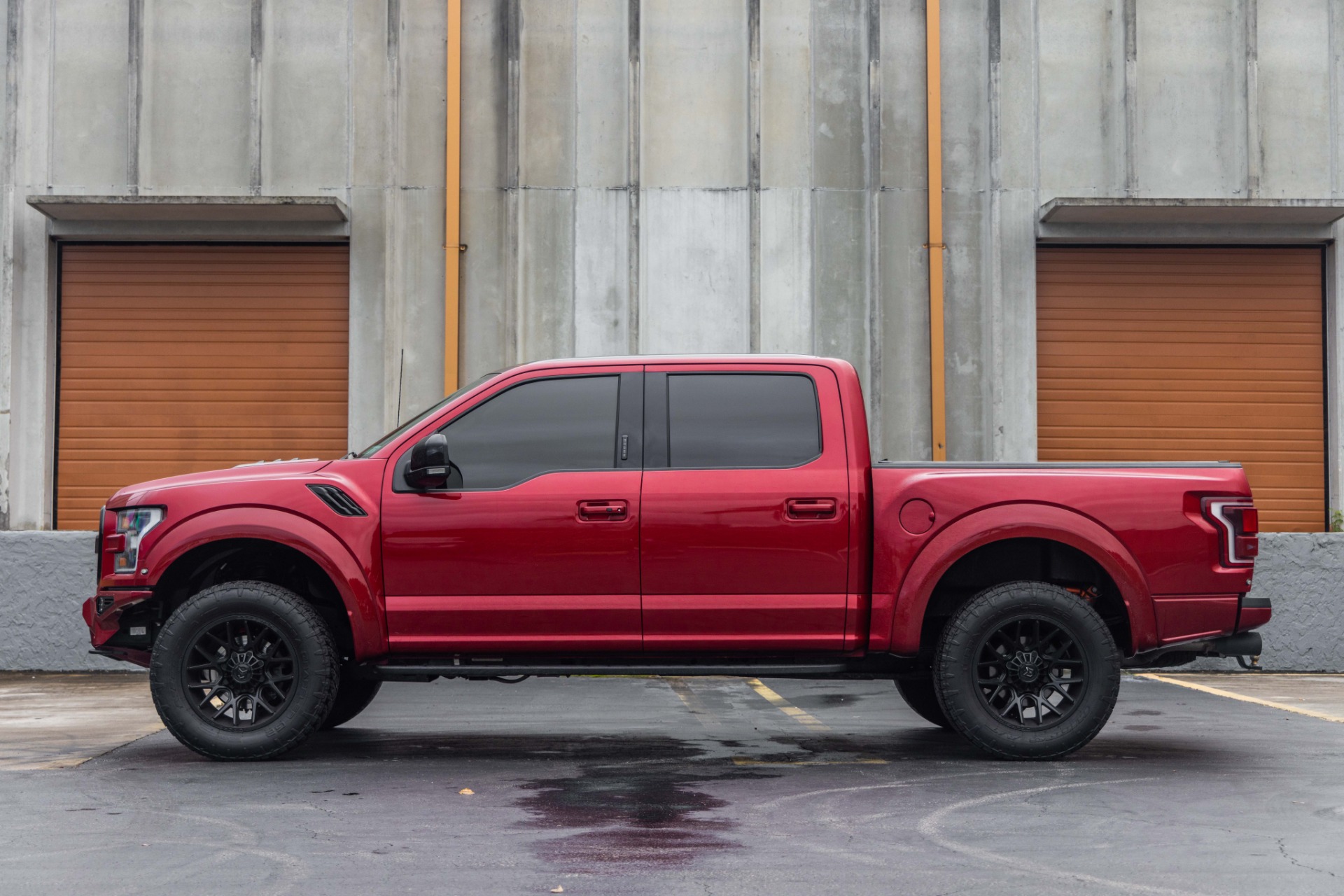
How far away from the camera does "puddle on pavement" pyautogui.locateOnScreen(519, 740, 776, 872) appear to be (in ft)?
16.8

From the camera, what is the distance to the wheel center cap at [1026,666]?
282 inches

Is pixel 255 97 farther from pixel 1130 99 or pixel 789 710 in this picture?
pixel 1130 99

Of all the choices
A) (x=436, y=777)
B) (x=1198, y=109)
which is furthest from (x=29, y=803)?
(x=1198, y=109)

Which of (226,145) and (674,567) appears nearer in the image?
A: (674,567)

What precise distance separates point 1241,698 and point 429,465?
692 centimetres

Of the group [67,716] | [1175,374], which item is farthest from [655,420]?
[1175,374]

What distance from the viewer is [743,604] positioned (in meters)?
7.11

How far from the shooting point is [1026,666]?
23.5ft

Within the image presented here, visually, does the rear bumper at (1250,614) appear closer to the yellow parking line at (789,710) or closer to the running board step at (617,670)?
the running board step at (617,670)

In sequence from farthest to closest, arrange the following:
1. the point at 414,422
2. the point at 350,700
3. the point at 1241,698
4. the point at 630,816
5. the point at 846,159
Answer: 1. the point at 846,159
2. the point at 1241,698
3. the point at 350,700
4. the point at 414,422
5. the point at 630,816

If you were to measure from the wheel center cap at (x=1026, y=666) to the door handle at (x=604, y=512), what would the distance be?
6.85 ft

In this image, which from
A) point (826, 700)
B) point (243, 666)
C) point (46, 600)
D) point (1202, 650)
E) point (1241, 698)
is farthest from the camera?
point (46, 600)

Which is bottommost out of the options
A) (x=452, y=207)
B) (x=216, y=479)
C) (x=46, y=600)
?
(x=46, y=600)

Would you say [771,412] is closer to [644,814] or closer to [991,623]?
[991,623]
